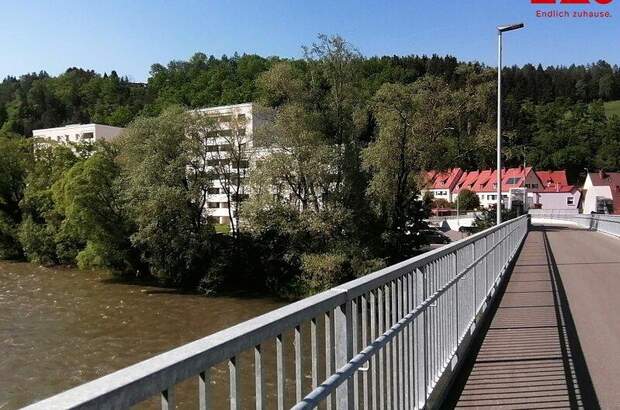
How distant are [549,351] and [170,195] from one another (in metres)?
25.4

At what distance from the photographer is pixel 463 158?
3938 centimetres

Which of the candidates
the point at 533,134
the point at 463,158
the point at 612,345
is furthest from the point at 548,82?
the point at 612,345

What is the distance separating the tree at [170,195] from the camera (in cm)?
3069

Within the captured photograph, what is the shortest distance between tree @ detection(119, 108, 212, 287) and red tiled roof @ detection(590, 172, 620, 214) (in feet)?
249

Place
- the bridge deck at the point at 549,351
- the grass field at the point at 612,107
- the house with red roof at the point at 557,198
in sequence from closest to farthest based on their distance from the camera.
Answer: the bridge deck at the point at 549,351, the house with red roof at the point at 557,198, the grass field at the point at 612,107

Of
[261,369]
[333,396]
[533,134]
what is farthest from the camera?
[533,134]

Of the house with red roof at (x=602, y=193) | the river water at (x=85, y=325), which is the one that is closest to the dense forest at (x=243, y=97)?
the house with red roof at (x=602, y=193)

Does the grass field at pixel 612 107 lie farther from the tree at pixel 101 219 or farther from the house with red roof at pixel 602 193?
the tree at pixel 101 219

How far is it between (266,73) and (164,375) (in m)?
30.4

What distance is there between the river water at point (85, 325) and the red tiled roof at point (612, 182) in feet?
253

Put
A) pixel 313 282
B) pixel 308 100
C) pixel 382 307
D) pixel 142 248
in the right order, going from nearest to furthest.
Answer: pixel 382 307, pixel 313 282, pixel 308 100, pixel 142 248

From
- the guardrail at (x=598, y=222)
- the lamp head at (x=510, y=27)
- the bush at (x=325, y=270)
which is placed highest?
the lamp head at (x=510, y=27)

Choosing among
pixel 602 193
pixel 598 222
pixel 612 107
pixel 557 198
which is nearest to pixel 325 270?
pixel 598 222

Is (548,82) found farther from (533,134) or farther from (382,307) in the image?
(382,307)
